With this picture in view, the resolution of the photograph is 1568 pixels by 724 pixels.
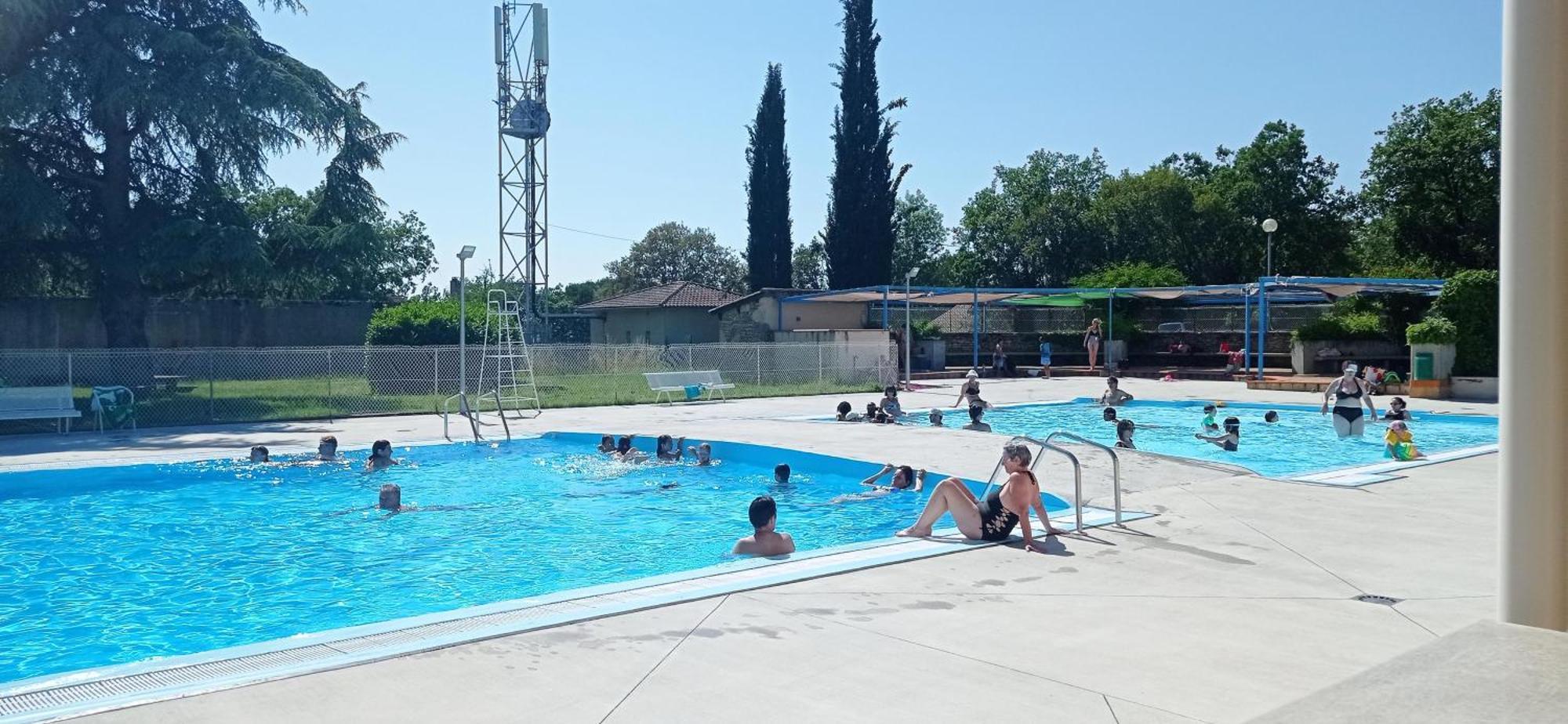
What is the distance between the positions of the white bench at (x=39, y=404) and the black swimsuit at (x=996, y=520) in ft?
57.1

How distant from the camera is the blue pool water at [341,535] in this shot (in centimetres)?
895

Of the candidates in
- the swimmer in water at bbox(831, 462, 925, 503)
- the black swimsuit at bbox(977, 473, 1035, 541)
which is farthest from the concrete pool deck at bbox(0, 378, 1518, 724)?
the swimmer in water at bbox(831, 462, 925, 503)

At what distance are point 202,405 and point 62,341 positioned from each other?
50.1 feet

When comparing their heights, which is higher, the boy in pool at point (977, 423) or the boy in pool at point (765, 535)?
the boy in pool at point (977, 423)

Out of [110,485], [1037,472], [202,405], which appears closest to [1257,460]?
[1037,472]

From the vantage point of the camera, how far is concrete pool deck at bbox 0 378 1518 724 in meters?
4.77

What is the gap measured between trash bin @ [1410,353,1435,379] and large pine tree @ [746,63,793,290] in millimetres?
32964

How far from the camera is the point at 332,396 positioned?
23734mm

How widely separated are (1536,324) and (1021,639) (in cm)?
289

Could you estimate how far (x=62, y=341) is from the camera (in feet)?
110

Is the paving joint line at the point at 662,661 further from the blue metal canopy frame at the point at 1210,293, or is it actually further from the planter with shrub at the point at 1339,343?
the planter with shrub at the point at 1339,343

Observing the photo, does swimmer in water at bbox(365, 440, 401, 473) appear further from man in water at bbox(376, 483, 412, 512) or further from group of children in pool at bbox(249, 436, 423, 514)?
man in water at bbox(376, 483, 412, 512)

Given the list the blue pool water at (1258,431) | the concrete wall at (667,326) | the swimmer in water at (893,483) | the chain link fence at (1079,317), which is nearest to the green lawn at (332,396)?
the blue pool water at (1258,431)

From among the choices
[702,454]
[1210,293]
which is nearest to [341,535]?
[702,454]
